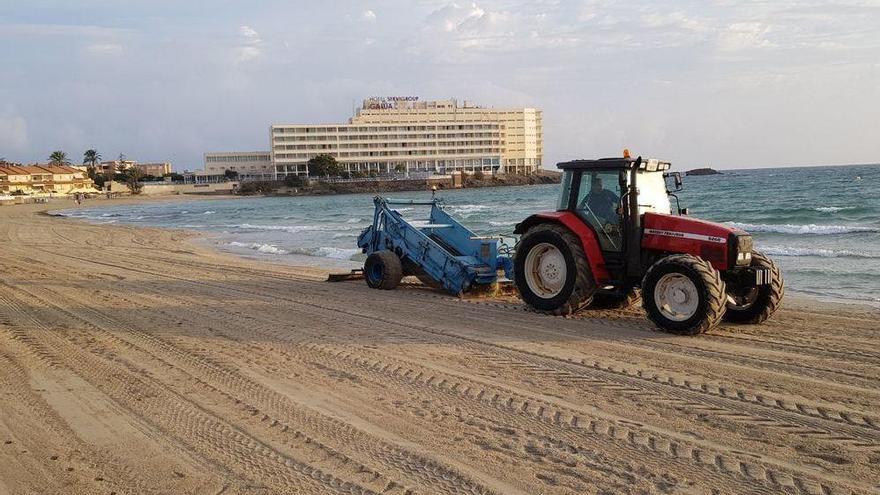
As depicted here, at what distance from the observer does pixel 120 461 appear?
4.68 metres

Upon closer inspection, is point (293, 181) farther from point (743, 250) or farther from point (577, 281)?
point (743, 250)

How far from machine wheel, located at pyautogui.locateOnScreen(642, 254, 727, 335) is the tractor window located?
2.63 feet

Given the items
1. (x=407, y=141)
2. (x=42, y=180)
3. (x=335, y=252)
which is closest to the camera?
(x=335, y=252)

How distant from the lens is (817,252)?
56.3 feet

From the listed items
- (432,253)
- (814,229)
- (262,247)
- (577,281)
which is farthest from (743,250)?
(814,229)

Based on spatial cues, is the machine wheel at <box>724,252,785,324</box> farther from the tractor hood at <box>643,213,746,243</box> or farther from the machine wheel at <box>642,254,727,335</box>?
the machine wheel at <box>642,254,727,335</box>

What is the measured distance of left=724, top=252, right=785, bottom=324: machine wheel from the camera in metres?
8.41

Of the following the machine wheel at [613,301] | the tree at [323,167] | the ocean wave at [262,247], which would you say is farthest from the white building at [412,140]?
the machine wheel at [613,301]

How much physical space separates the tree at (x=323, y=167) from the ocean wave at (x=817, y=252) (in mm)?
106574

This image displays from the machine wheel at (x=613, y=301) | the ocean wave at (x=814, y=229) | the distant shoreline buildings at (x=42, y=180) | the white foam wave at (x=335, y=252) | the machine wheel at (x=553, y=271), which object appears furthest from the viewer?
the distant shoreline buildings at (x=42, y=180)

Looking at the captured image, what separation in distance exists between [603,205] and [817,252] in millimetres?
10391

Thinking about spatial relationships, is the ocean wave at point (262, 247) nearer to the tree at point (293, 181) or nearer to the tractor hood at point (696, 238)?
the tractor hood at point (696, 238)

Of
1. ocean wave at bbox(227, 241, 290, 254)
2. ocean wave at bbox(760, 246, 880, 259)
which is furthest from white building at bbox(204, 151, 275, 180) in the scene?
ocean wave at bbox(760, 246, 880, 259)

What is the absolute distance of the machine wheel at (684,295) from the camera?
770cm
